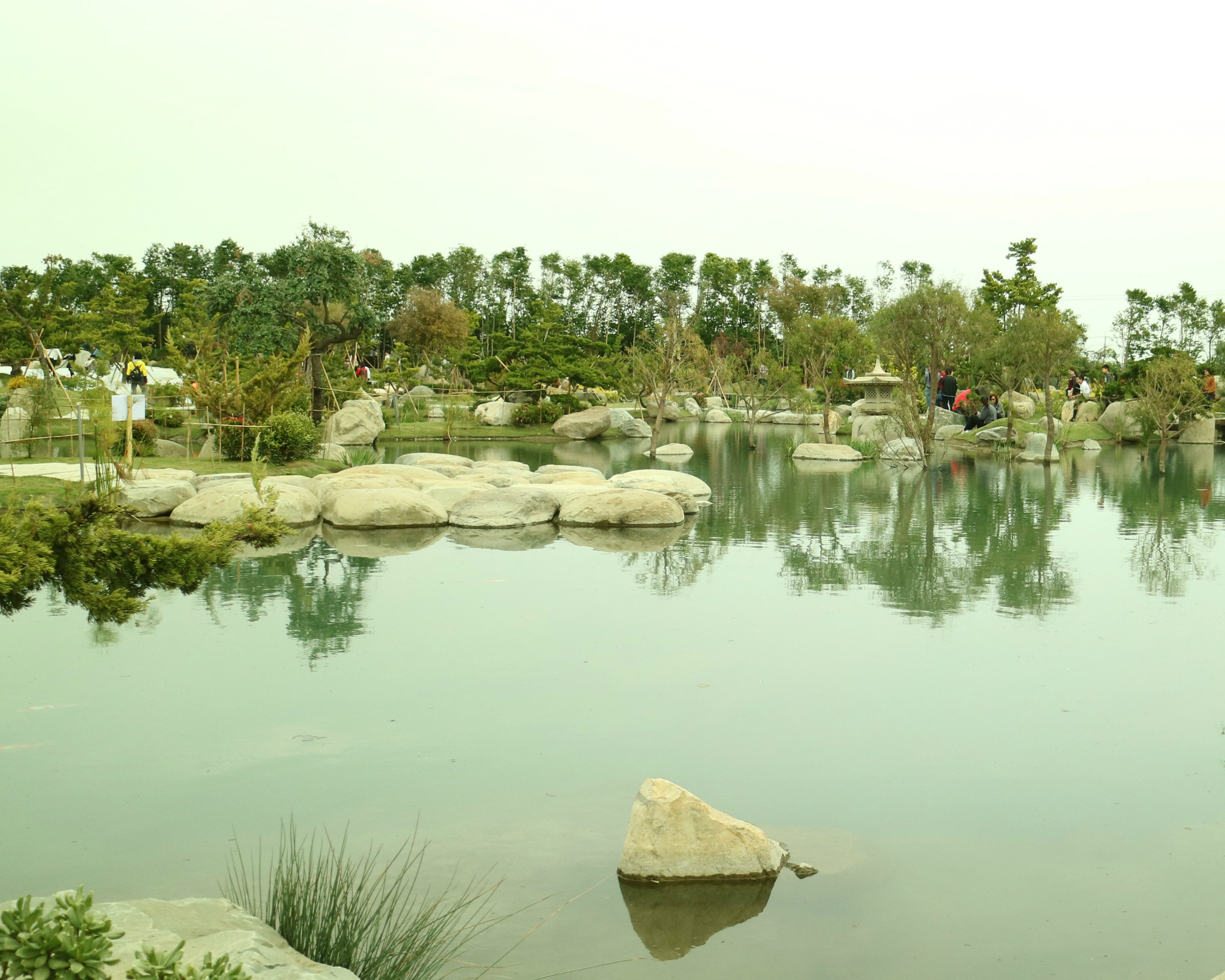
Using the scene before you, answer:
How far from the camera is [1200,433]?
31.4 m

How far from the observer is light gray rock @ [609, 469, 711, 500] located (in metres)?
16.0

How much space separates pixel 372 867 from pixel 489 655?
3193 millimetres

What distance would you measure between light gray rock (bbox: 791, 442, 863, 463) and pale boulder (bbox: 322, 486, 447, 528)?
1278 cm

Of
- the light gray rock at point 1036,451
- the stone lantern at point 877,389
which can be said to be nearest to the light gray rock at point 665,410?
the stone lantern at point 877,389

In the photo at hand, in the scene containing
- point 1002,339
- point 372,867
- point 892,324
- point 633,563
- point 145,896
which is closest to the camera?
point 145,896

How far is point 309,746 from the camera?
5.74 metres

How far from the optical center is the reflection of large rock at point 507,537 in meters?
12.3

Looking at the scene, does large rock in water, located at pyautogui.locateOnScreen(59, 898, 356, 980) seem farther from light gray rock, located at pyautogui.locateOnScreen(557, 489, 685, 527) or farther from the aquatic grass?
light gray rock, located at pyautogui.locateOnScreen(557, 489, 685, 527)

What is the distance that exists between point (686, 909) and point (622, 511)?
9.66 meters

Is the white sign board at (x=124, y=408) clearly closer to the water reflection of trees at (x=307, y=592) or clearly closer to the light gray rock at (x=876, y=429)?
the water reflection of trees at (x=307, y=592)

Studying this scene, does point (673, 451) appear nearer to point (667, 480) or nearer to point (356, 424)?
point (356, 424)

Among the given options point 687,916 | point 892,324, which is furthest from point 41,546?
point 892,324

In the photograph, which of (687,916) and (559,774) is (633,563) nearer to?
(559,774)

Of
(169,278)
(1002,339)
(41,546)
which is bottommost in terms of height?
(41,546)
